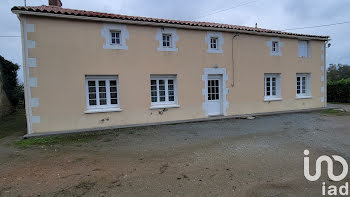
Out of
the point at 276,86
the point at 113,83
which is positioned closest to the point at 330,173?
the point at 113,83

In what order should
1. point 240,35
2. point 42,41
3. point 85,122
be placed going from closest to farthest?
point 42,41 → point 85,122 → point 240,35

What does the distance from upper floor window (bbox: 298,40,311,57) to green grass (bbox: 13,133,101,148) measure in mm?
12285

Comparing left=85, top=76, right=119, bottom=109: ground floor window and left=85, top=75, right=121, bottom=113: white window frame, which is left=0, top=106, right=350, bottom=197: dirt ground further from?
left=85, top=76, right=119, bottom=109: ground floor window

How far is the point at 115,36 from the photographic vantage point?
7.95 meters

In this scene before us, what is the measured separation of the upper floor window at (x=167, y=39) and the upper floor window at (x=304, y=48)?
8.13 metres

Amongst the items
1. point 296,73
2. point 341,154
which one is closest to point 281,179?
point 341,154

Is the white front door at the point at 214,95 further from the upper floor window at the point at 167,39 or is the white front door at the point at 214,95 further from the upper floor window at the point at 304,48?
the upper floor window at the point at 304,48

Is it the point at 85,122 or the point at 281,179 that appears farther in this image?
the point at 85,122

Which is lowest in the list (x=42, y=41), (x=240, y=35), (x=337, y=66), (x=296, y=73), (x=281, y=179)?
(x=281, y=179)

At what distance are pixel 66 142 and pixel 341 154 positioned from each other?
728 cm

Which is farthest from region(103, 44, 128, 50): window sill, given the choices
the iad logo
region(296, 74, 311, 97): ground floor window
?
region(296, 74, 311, 97): ground floor window

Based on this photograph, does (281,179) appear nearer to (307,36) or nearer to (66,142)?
(66,142)

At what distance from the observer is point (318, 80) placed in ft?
40.2

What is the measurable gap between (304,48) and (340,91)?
855cm
